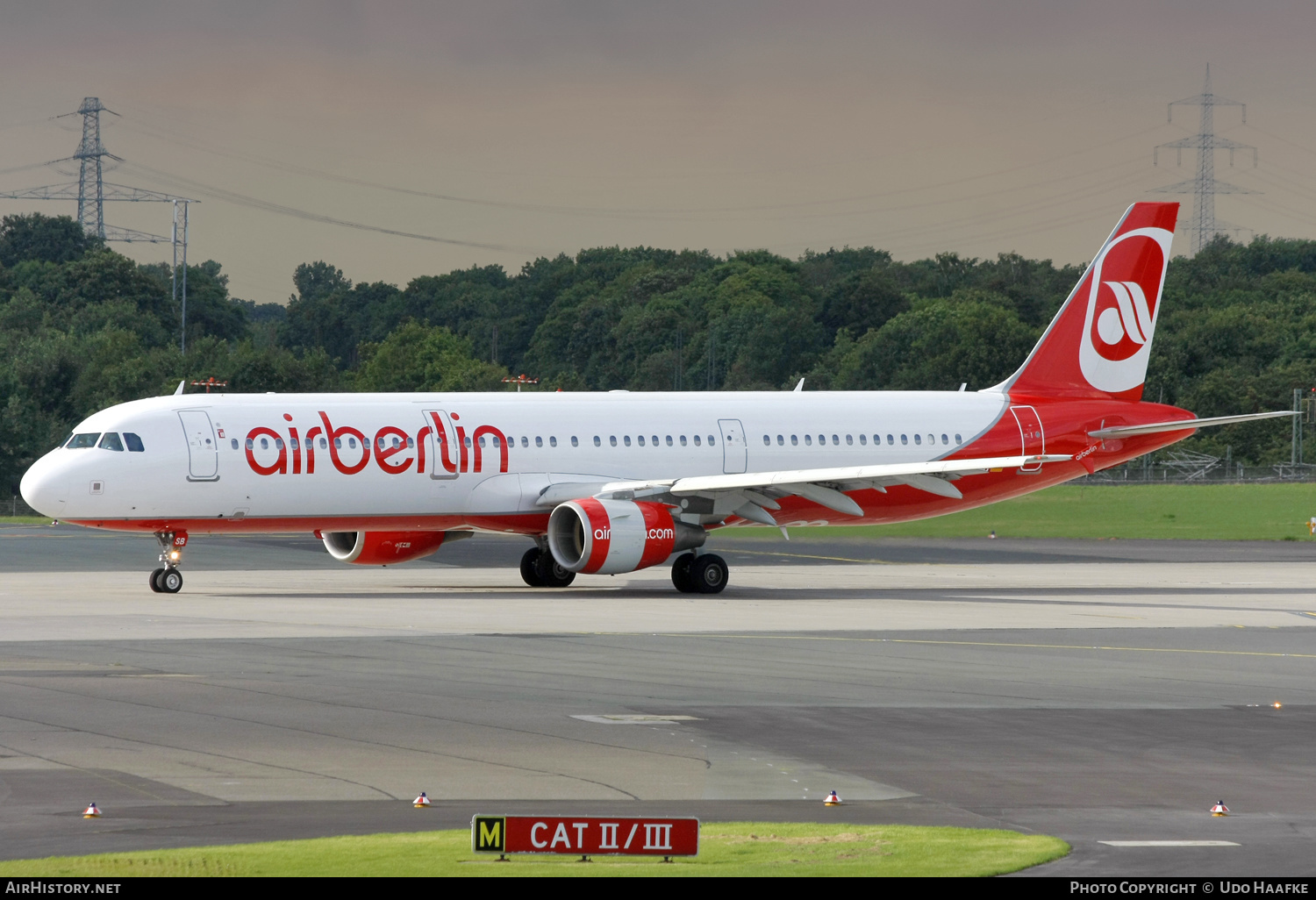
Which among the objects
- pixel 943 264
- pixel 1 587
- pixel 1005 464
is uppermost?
pixel 943 264

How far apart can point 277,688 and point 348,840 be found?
917 cm

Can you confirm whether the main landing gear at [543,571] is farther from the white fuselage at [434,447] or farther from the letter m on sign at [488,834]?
the letter m on sign at [488,834]

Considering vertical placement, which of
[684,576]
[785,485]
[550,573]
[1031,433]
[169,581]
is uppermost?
[1031,433]

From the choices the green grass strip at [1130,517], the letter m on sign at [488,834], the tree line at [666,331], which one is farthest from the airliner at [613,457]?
the tree line at [666,331]

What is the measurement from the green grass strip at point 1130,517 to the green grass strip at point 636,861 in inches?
1845

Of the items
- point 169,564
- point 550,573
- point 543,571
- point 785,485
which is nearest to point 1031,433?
point 785,485

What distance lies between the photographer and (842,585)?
40.4 metres

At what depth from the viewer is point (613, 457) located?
40.0 metres

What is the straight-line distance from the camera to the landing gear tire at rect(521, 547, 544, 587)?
39.9m

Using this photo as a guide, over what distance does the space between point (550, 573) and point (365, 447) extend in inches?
208

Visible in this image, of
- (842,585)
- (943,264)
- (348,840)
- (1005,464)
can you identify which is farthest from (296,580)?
(943,264)

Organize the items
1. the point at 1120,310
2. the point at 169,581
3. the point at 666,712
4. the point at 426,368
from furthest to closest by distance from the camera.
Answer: the point at 426,368
the point at 1120,310
the point at 169,581
the point at 666,712

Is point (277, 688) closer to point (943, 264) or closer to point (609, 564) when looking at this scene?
point (609, 564)

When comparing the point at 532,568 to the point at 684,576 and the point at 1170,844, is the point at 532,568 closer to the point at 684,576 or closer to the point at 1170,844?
the point at 684,576
